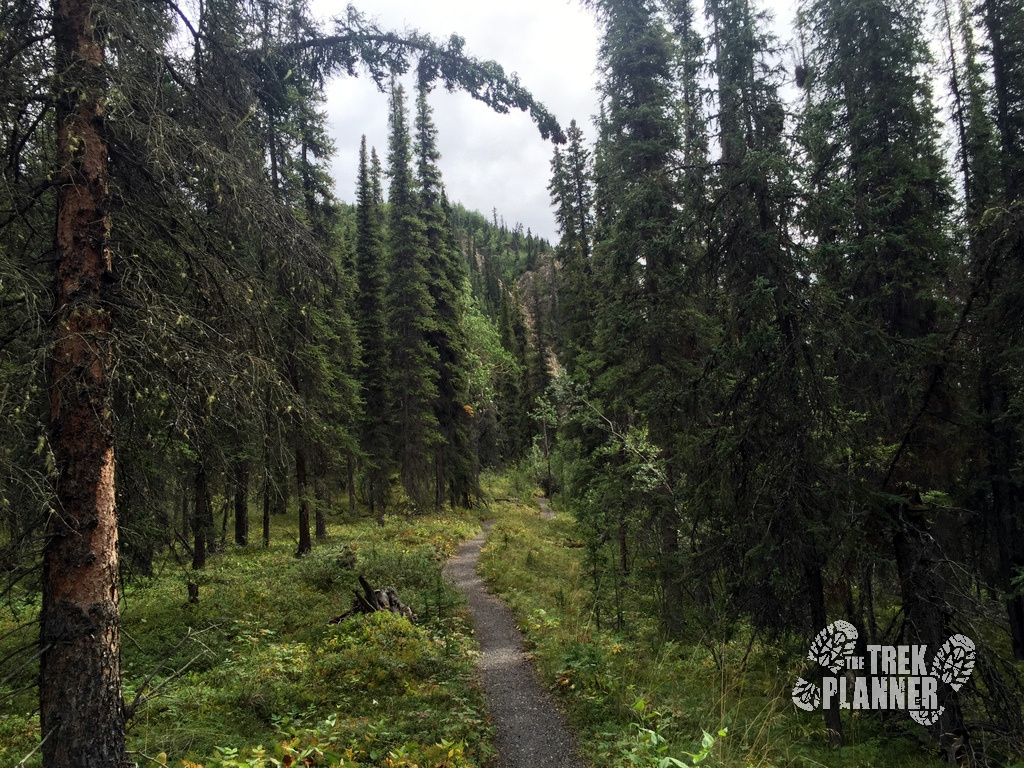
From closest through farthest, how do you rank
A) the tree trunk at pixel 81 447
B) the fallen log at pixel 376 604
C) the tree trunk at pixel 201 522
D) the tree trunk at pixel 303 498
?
1. the tree trunk at pixel 81 447
2. the fallen log at pixel 376 604
3. the tree trunk at pixel 201 522
4. the tree trunk at pixel 303 498

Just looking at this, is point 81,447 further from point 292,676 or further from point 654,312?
point 654,312

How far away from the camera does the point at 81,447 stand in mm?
4387

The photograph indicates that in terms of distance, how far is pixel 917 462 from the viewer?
32.5 ft

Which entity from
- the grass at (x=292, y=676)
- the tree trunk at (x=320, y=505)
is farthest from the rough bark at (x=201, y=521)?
the tree trunk at (x=320, y=505)

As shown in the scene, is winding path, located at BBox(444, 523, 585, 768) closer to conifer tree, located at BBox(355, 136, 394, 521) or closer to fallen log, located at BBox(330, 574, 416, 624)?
fallen log, located at BBox(330, 574, 416, 624)

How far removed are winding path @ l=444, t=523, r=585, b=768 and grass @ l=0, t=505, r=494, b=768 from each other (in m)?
0.30

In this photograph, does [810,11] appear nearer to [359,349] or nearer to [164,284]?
[164,284]

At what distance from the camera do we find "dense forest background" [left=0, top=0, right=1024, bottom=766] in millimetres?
4461

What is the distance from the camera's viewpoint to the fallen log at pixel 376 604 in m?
11.6

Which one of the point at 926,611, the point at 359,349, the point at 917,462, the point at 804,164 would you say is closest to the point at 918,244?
the point at 917,462

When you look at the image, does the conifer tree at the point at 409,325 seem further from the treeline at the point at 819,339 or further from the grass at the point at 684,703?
the grass at the point at 684,703

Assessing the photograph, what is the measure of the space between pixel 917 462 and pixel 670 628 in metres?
5.52

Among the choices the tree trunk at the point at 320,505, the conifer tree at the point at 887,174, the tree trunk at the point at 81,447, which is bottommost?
the tree trunk at the point at 320,505
